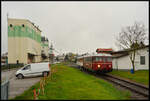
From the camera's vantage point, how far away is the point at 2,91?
601 cm

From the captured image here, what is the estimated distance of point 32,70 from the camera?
826 inches

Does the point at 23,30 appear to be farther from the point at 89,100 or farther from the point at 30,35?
the point at 89,100

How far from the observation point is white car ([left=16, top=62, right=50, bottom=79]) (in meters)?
20.4

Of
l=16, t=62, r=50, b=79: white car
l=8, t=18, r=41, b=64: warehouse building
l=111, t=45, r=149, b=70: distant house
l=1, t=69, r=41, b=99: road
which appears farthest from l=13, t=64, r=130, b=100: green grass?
l=8, t=18, r=41, b=64: warehouse building

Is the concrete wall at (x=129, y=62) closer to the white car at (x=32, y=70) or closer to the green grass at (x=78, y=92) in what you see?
the white car at (x=32, y=70)

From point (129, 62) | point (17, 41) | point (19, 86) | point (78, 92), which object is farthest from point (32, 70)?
point (17, 41)

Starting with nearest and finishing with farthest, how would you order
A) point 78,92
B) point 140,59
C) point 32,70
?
point 78,92, point 32,70, point 140,59

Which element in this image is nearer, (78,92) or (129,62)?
(78,92)

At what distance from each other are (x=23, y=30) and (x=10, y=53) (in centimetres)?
809

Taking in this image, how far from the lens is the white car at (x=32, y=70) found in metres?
20.4

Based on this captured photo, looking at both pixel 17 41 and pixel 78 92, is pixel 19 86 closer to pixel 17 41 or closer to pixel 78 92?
pixel 78 92

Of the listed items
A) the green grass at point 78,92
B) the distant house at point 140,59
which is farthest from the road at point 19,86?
the distant house at point 140,59

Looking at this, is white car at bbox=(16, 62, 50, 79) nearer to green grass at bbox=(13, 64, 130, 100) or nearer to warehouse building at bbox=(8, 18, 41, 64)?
green grass at bbox=(13, 64, 130, 100)

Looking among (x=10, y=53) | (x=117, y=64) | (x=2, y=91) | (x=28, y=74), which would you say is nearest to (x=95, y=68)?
(x=28, y=74)
